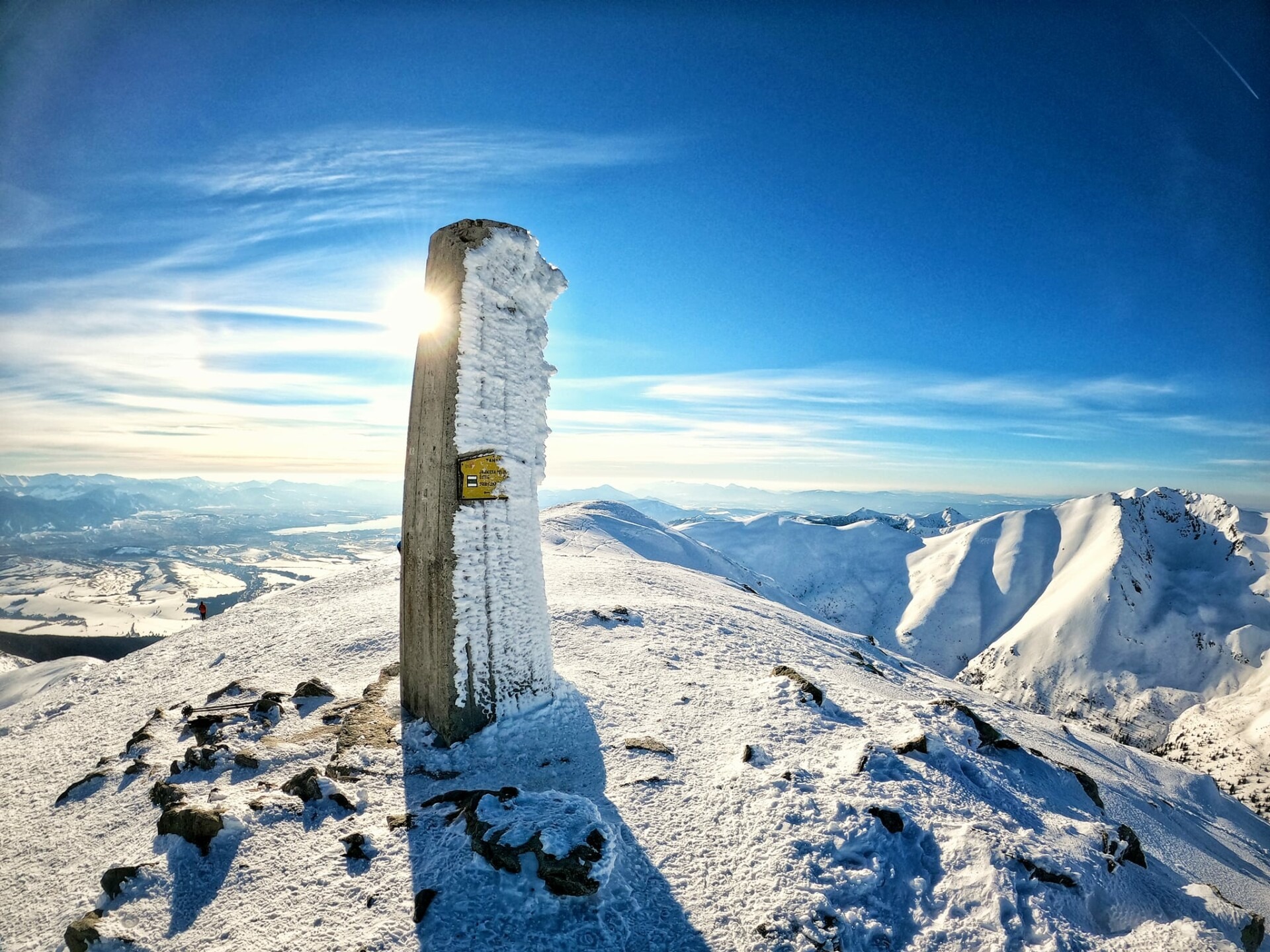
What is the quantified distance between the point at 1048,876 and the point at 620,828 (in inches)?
155

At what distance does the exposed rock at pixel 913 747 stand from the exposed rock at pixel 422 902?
5.49 meters

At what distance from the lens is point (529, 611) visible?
728 cm

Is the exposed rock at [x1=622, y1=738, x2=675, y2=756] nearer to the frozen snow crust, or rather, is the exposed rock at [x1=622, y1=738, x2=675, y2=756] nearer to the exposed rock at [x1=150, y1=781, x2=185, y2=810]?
the frozen snow crust

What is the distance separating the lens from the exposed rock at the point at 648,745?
251 inches

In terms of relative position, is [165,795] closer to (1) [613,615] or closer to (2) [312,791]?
(2) [312,791]

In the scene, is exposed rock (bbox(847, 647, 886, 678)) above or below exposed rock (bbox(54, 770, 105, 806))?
below

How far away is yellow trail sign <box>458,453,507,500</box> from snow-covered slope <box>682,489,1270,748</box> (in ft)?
261

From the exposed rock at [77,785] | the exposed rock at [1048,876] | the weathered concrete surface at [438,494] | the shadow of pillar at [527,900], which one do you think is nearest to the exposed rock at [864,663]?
the exposed rock at [1048,876]

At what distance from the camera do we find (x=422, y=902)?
150 inches

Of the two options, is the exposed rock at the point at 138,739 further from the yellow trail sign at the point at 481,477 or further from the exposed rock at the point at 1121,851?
the exposed rock at the point at 1121,851

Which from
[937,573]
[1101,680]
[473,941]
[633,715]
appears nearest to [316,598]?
[633,715]

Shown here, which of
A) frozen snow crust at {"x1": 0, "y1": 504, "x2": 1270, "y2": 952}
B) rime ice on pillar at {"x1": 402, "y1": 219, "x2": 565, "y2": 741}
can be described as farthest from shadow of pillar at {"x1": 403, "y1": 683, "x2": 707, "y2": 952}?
rime ice on pillar at {"x1": 402, "y1": 219, "x2": 565, "y2": 741}

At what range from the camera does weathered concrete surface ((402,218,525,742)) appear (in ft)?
21.0

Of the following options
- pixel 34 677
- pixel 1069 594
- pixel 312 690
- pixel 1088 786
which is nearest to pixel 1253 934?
pixel 1088 786
